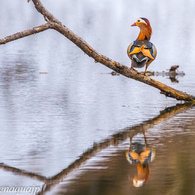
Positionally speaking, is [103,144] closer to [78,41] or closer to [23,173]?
[23,173]

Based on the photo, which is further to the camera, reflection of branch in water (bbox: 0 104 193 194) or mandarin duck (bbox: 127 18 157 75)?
mandarin duck (bbox: 127 18 157 75)

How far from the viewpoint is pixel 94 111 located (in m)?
12.7

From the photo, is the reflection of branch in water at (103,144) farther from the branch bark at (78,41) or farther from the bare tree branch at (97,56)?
the branch bark at (78,41)

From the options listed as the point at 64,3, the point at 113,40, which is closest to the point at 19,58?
the point at 113,40

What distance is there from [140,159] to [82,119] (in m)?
3.22

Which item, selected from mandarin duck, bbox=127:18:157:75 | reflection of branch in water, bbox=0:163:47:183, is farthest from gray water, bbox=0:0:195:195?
mandarin duck, bbox=127:18:157:75

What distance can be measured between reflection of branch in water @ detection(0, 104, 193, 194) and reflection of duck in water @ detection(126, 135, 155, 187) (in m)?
0.45

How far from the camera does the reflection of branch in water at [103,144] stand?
25.2ft

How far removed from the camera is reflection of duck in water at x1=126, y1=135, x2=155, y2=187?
7.66 meters

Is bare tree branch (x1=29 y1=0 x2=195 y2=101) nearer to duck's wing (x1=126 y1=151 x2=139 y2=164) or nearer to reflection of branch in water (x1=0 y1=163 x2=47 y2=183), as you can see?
duck's wing (x1=126 y1=151 x2=139 y2=164)

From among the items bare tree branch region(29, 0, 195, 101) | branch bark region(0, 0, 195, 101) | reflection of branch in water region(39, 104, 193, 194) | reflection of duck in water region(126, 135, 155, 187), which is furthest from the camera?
bare tree branch region(29, 0, 195, 101)

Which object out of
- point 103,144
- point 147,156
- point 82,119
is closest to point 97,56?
point 82,119

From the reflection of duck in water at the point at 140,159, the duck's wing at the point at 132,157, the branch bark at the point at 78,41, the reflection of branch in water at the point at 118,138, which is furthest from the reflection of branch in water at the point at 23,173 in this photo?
the branch bark at the point at 78,41

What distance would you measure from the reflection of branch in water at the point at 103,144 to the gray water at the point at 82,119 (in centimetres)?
4
